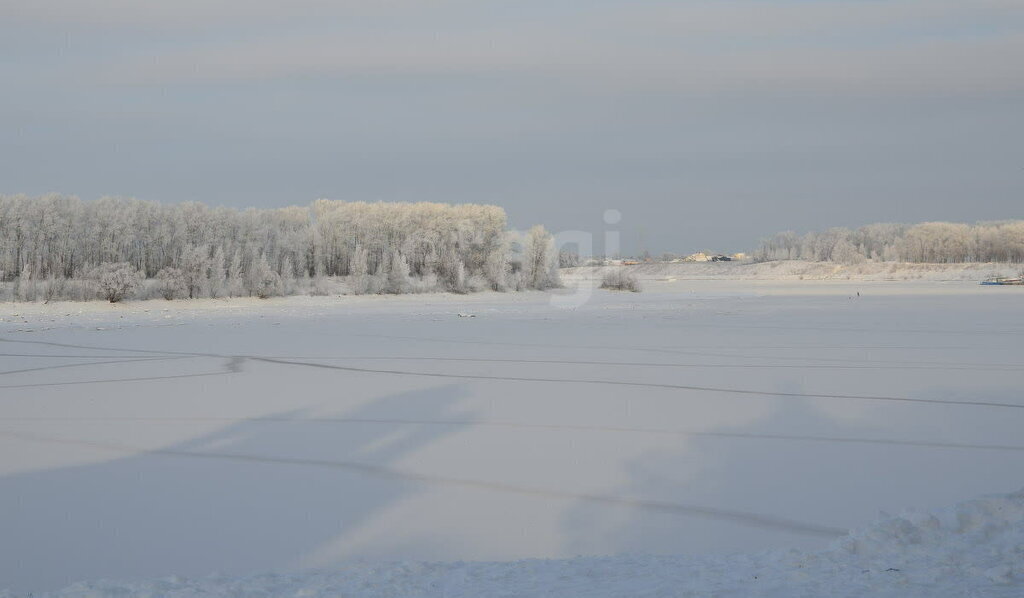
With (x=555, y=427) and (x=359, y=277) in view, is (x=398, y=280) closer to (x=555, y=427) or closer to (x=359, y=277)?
(x=359, y=277)

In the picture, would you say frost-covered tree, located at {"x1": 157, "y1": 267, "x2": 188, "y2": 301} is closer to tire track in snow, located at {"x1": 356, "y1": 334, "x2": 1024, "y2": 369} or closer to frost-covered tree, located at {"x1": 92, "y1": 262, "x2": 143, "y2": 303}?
frost-covered tree, located at {"x1": 92, "y1": 262, "x2": 143, "y2": 303}

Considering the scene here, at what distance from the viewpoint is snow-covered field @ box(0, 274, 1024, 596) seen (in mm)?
4070

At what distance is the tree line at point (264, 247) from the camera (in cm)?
3562

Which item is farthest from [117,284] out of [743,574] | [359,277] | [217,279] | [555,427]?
[743,574]

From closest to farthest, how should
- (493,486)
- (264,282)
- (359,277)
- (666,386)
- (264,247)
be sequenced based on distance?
(493,486) → (666,386) → (264,282) → (359,277) → (264,247)

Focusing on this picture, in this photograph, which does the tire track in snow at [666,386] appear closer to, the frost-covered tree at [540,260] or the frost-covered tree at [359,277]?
the frost-covered tree at [359,277]

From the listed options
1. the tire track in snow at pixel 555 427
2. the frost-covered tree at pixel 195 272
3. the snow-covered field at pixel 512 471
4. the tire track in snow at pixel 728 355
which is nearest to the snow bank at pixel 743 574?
the snow-covered field at pixel 512 471

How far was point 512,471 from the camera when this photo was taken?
631cm

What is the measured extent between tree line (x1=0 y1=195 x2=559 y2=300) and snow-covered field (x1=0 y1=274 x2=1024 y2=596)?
74.4 ft

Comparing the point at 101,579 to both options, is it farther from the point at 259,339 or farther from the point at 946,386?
the point at 259,339

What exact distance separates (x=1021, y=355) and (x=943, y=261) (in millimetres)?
98591

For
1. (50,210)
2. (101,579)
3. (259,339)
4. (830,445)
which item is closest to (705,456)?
(830,445)

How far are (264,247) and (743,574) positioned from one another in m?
48.6

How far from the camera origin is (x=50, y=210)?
44.9 metres
